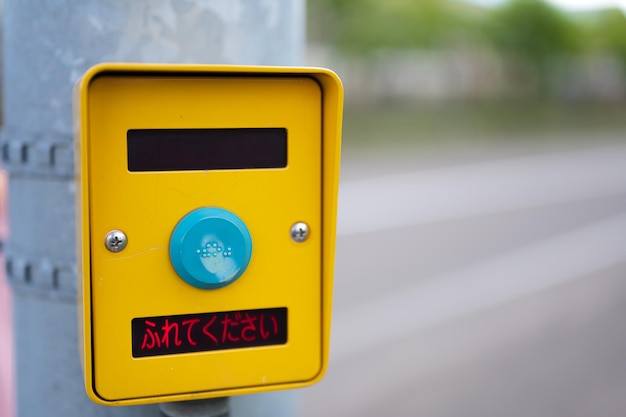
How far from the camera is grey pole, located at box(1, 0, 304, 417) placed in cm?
141

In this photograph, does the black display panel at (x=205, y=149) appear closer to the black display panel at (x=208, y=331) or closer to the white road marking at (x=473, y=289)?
the black display panel at (x=208, y=331)

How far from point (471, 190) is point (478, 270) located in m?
4.38

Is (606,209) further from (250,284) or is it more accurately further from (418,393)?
(250,284)

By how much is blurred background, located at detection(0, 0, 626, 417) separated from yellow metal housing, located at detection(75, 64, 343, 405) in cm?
324

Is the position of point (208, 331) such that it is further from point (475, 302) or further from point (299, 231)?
point (475, 302)

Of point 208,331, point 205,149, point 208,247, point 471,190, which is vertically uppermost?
point 205,149

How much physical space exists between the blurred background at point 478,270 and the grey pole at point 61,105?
3.13 m

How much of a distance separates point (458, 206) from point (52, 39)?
9.27 metres

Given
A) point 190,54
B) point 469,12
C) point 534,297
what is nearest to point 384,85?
point 469,12

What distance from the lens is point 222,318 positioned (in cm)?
136

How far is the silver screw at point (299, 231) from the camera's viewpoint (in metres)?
1.38

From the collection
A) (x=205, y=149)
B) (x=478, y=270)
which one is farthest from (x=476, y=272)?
(x=205, y=149)

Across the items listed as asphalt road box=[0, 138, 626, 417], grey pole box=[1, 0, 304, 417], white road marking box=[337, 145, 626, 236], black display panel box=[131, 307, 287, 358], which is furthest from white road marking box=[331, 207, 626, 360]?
black display panel box=[131, 307, 287, 358]

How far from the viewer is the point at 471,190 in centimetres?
1158
